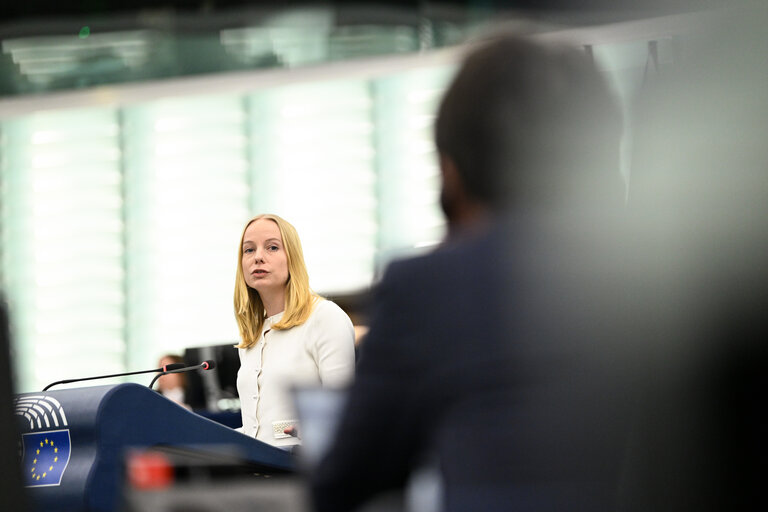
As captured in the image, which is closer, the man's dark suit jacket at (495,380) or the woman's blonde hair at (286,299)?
the man's dark suit jacket at (495,380)

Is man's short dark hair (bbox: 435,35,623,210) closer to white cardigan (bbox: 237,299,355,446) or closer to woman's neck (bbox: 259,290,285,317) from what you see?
white cardigan (bbox: 237,299,355,446)

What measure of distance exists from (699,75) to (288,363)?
5.92ft

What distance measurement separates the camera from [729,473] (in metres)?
0.87

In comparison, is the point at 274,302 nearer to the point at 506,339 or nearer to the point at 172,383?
the point at 506,339

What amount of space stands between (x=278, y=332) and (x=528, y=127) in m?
1.78

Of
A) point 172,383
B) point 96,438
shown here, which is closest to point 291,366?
point 96,438

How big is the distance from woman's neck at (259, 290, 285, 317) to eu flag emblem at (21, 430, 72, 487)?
105 cm

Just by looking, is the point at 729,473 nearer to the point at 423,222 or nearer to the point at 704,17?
the point at 704,17

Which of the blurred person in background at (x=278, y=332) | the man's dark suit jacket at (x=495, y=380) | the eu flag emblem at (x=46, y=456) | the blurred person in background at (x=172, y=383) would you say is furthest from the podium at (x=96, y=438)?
the blurred person in background at (x=172, y=383)

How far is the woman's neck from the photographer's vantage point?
9.04 feet

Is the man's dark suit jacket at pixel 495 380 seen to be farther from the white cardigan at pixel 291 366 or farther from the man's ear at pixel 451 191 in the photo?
the white cardigan at pixel 291 366

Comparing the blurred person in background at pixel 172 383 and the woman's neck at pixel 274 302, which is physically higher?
the woman's neck at pixel 274 302

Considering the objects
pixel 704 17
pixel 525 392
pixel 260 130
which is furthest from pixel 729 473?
pixel 260 130

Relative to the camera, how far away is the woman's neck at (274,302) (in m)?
2.76
